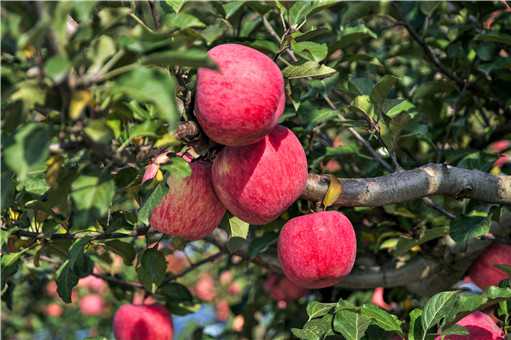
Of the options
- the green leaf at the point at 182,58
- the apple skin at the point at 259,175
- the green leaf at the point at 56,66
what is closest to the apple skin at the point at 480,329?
the apple skin at the point at 259,175

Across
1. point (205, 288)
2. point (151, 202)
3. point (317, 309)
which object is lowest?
point (205, 288)

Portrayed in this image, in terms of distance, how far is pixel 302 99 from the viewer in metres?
1.66

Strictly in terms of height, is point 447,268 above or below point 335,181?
below

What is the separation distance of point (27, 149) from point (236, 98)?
0.33m

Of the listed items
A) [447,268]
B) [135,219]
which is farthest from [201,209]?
[447,268]

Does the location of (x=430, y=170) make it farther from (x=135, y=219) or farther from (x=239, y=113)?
(x=135, y=219)

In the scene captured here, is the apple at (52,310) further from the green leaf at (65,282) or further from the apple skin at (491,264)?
the apple skin at (491,264)

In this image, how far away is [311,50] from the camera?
1.32 meters

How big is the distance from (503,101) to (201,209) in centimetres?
102

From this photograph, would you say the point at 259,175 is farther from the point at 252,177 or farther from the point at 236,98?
the point at 236,98

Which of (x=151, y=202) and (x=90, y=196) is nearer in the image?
(x=90, y=196)

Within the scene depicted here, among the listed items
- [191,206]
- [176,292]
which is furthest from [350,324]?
[176,292]

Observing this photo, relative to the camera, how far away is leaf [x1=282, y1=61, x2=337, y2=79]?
1.20m

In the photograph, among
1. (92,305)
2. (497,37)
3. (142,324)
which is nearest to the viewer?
(497,37)
